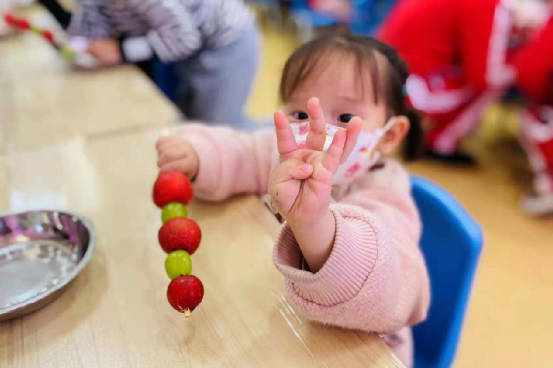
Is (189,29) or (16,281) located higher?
(189,29)

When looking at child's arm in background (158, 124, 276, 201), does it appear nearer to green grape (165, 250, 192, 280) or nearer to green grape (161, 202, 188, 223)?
green grape (161, 202, 188, 223)

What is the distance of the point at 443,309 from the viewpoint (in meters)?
0.89

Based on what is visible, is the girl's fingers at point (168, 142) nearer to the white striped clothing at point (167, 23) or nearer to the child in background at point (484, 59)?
the white striped clothing at point (167, 23)

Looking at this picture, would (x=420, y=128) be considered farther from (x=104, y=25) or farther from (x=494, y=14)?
A: (x=494, y=14)

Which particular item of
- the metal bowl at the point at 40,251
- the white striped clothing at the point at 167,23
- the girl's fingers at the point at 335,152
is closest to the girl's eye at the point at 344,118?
the girl's fingers at the point at 335,152

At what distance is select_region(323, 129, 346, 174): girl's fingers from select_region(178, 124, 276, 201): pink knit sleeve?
29 cm

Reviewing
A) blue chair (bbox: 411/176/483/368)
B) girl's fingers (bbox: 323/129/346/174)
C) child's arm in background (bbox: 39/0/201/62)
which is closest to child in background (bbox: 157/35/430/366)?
girl's fingers (bbox: 323/129/346/174)

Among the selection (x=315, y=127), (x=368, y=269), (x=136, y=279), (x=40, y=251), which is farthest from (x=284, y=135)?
(x=40, y=251)

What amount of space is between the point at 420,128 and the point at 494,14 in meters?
1.16

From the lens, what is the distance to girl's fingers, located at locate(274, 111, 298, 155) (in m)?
0.53

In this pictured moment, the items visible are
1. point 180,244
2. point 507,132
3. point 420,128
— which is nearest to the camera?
point 180,244

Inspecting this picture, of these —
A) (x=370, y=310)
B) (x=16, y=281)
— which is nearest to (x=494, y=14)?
(x=370, y=310)

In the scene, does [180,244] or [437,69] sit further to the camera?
[437,69]

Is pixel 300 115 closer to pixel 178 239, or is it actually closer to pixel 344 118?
pixel 344 118
